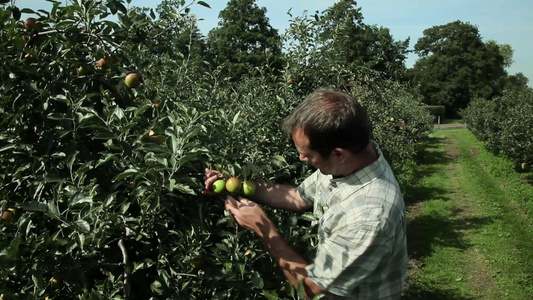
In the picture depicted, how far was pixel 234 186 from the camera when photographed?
1.74 meters

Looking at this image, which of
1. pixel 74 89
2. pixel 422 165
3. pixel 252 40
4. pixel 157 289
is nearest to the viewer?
pixel 157 289

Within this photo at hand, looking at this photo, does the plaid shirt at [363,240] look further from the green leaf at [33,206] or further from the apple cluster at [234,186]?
the green leaf at [33,206]

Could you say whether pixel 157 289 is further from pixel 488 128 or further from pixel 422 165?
pixel 488 128

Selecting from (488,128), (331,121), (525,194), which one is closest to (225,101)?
(331,121)

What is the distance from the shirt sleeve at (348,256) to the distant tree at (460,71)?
5277 cm

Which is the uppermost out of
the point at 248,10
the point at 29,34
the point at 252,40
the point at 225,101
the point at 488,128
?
the point at 248,10

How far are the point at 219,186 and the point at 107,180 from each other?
48 centimetres

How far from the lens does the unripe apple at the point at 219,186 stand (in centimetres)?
170

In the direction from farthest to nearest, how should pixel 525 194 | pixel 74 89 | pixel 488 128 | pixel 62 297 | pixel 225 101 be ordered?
pixel 488 128 → pixel 525 194 → pixel 225 101 → pixel 74 89 → pixel 62 297

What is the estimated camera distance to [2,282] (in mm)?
1466

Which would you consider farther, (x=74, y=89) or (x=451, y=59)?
(x=451, y=59)

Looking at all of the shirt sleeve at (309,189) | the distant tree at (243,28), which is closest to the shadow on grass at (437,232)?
the shirt sleeve at (309,189)

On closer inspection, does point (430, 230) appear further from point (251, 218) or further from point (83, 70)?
point (83, 70)

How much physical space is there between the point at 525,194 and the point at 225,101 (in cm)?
950
